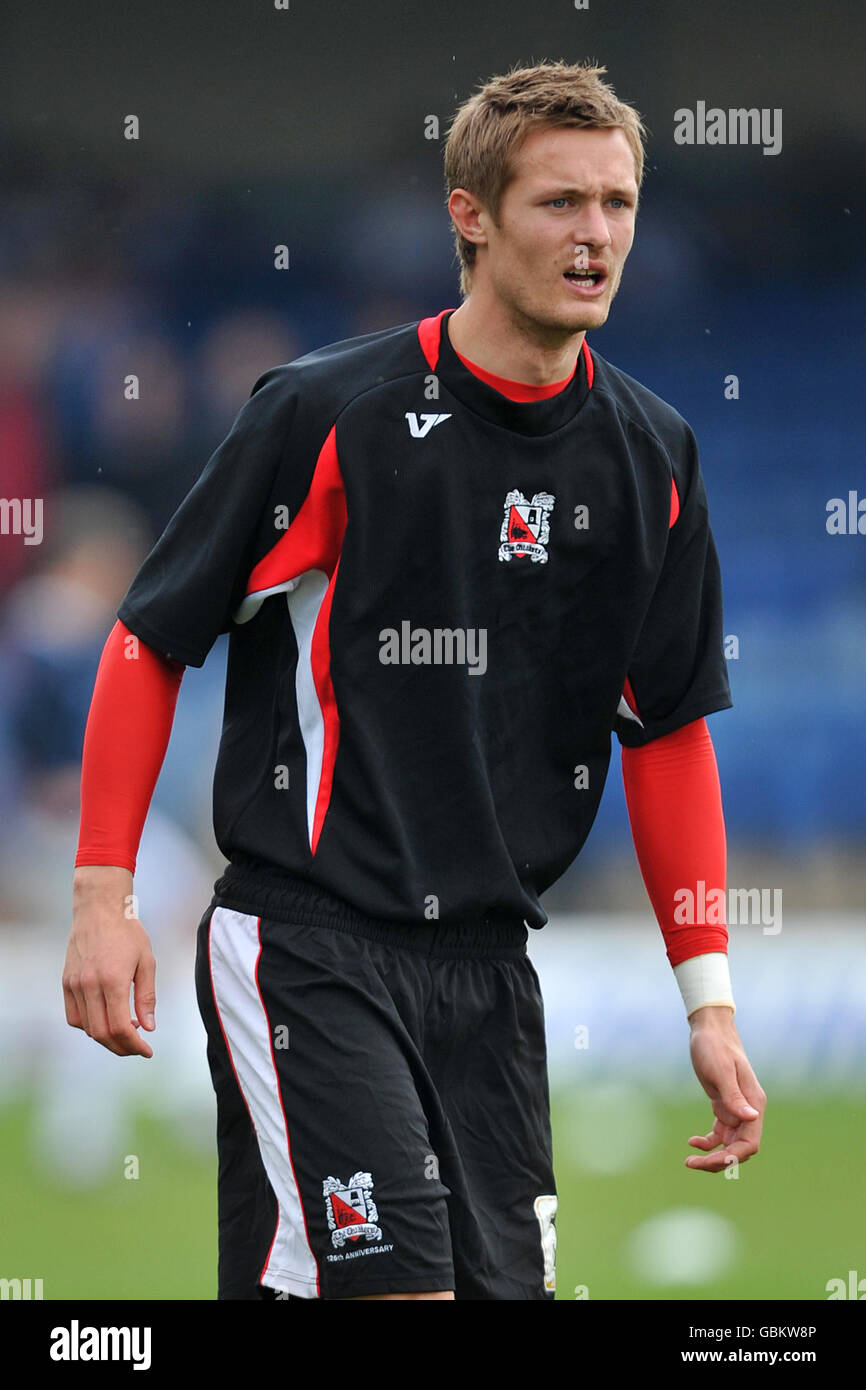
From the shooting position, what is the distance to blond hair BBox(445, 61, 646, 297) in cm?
275

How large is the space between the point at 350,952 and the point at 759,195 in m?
5.01

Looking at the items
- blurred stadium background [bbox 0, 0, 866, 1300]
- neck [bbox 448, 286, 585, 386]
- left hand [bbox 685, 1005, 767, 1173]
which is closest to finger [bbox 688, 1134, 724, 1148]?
left hand [bbox 685, 1005, 767, 1173]

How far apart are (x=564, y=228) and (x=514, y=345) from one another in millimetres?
173

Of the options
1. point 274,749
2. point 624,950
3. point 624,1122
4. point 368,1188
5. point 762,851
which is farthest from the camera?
point 762,851

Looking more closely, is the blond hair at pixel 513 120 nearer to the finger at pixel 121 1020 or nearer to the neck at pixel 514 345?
the neck at pixel 514 345

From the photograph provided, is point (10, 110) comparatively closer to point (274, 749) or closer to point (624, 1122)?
point (624, 1122)

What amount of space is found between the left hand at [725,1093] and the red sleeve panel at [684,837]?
134 millimetres

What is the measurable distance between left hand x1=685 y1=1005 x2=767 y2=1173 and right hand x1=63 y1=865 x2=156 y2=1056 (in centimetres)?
81

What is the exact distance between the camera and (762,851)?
6938 mm

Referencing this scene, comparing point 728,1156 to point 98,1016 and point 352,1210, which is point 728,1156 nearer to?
point 352,1210

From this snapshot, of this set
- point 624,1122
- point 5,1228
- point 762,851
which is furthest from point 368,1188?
point 762,851

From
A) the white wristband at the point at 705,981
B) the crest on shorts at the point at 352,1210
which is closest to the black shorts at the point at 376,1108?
the crest on shorts at the point at 352,1210

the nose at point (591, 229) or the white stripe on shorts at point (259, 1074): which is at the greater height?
the nose at point (591, 229)

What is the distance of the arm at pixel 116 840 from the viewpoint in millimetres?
2531
